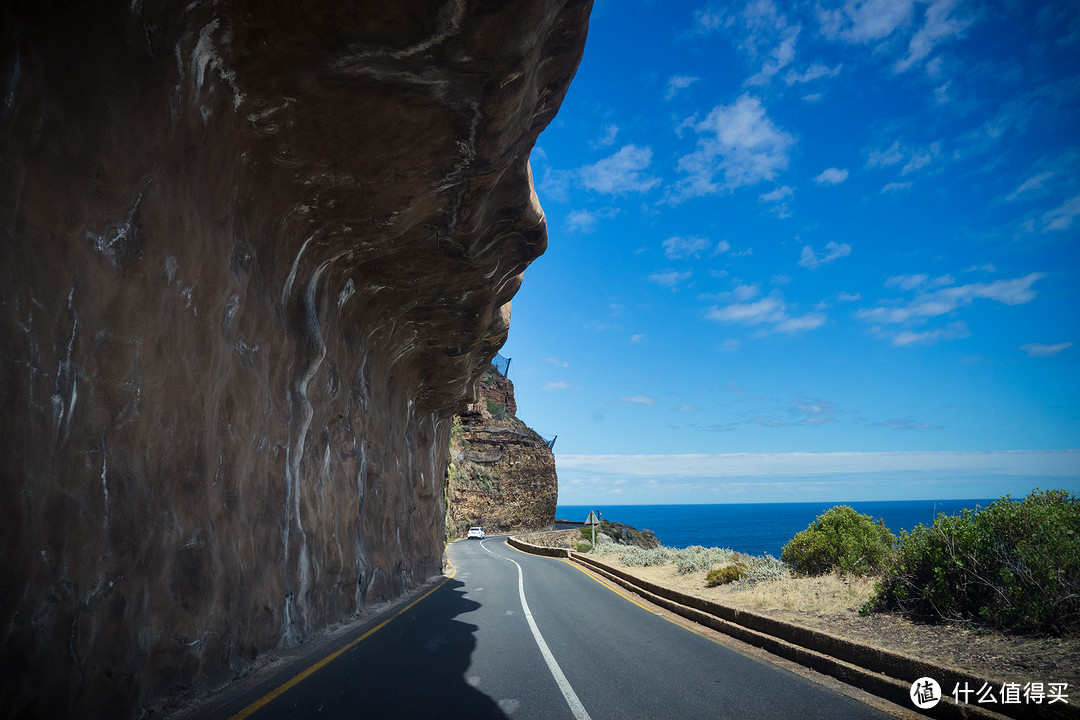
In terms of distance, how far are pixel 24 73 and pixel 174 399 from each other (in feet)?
8.27

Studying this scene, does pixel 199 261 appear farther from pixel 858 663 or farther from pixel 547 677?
pixel 858 663

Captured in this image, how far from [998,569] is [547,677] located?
5411 mm

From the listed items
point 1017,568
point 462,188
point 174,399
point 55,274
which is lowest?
point 1017,568

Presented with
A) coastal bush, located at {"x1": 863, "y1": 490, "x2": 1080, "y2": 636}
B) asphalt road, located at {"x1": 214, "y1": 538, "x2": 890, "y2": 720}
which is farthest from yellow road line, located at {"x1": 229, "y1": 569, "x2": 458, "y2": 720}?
coastal bush, located at {"x1": 863, "y1": 490, "x2": 1080, "y2": 636}

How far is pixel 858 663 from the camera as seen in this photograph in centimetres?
630

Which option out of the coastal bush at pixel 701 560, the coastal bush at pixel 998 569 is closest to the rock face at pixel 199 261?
the coastal bush at pixel 998 569

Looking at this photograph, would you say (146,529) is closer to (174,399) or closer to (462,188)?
(174,399)

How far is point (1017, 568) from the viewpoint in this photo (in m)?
6.71

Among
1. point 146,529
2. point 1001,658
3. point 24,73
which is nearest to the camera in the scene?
point 24,73

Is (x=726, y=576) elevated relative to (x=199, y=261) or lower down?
lower down

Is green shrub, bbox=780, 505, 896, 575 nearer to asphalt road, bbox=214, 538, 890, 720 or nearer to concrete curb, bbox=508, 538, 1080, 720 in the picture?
concrete curb, bbox=508, 538, 1080, 720

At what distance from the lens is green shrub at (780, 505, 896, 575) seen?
41.2 feet

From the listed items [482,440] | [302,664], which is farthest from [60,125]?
[482,440]

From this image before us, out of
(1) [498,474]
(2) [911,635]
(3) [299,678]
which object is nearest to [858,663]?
(2) [911,635]
